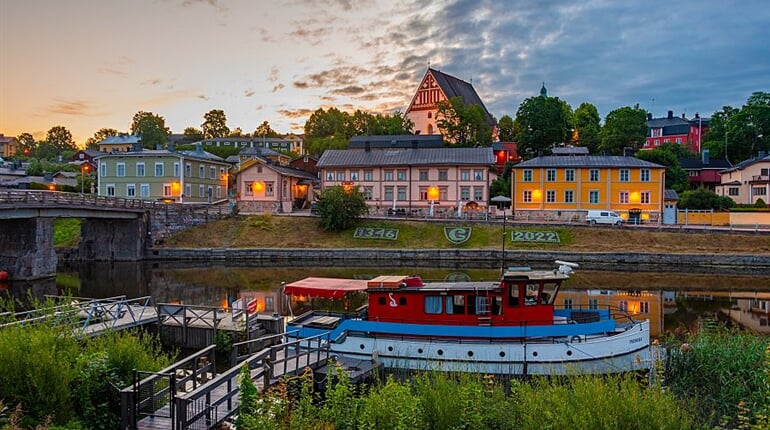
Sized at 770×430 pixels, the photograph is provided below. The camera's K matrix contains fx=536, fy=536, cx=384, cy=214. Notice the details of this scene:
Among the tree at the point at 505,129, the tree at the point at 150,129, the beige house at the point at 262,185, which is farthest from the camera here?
the tree at the point at 150,129

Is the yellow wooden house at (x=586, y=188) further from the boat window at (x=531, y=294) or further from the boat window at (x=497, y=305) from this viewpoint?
the boat window at (x=497, y=305)

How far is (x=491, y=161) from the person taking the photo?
71.1 metres

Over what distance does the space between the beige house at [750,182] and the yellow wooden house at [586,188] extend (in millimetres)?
20814

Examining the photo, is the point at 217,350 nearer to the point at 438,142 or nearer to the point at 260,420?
the point at 260,420

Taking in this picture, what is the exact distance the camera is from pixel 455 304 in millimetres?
20281

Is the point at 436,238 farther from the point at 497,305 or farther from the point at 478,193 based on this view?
the point at 497,305

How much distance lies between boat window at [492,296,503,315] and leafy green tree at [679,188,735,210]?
58990 millimetres

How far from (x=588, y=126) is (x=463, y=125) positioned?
27.2 metres

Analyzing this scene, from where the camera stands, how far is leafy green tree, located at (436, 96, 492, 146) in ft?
308

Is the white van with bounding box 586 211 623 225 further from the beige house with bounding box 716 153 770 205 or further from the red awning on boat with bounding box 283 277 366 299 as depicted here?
the red awning on boat with bounding box 283 277 366 299

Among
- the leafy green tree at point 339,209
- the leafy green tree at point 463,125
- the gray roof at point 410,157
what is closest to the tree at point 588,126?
the leafy green tree at point 463,125

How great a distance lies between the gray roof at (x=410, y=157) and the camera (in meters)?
72.0

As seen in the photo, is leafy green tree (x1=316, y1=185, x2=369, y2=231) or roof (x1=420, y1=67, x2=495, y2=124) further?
roof (x1=420, y1=67, x2=495, y2=124)

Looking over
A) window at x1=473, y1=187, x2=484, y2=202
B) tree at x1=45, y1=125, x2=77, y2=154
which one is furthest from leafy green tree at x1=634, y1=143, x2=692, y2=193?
tree at x1=45, y1=125, x2=77, y2=154
